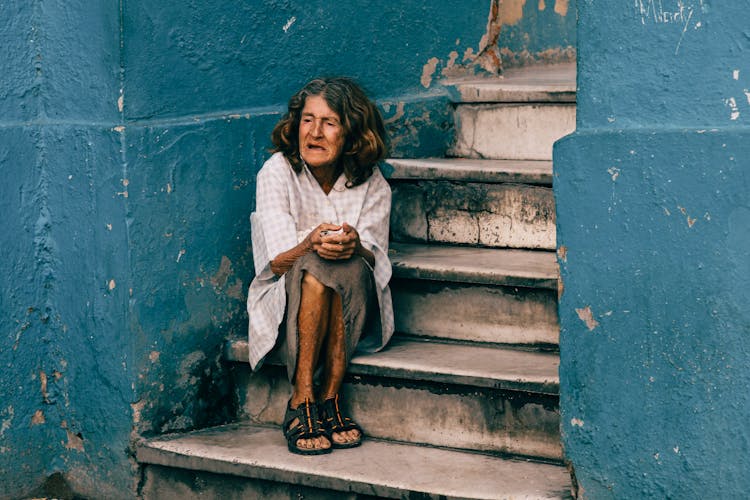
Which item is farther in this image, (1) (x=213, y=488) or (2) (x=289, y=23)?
(2) (x=289, y=23)

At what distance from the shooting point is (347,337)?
3775mm

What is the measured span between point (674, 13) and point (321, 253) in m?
1.35

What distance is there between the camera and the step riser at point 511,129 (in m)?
4.69

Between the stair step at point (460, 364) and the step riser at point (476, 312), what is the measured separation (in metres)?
0.06

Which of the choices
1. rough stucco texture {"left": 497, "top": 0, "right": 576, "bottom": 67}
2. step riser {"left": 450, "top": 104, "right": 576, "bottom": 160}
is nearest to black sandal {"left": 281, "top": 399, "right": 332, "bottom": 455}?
step riser {"left": 450, "top": 104, "right": 576, "bottom": 160}

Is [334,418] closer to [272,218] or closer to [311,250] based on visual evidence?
[311,250]

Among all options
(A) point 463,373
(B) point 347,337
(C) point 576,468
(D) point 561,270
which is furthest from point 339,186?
(C) point 576,468

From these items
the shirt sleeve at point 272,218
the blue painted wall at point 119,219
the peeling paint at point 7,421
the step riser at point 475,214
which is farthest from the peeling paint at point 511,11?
the peeling paint at point 7,421

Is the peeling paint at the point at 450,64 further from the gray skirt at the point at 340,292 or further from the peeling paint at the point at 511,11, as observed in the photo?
the gray skirt at the point at 340,292

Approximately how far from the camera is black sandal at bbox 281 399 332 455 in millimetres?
3647

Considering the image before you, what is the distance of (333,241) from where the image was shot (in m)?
3.65

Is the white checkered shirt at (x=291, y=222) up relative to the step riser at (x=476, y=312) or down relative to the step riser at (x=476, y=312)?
up

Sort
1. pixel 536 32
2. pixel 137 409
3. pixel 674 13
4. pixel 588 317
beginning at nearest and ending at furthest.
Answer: pixel 674 13 < pixel 588 317 < pixel 137 409 < pixel 536 32

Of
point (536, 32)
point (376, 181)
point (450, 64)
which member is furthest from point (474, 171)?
point (536, 32)
